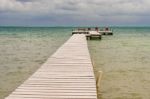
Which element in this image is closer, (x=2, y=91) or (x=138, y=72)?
(x=2, y=91)

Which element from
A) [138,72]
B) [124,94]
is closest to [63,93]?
[124,94]

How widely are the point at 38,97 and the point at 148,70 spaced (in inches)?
367

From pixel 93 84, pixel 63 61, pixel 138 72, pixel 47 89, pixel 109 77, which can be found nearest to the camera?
pixel 47 89

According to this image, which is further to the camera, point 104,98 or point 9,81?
point 9,81

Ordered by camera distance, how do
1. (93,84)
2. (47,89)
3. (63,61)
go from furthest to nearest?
(63,61) → (93,84) → (47,89)

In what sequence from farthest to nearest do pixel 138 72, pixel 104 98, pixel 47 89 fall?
pixel 138 72 < pixel 104 98 < pixel 47 89

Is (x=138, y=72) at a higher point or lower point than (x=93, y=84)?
lower

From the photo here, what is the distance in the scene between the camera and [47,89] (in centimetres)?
734

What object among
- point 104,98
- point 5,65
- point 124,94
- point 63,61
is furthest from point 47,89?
point 5,65

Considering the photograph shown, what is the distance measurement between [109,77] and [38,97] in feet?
21.8

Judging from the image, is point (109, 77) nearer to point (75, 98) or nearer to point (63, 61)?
point (63, 61)

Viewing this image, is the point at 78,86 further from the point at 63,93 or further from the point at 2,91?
the point at 2,91

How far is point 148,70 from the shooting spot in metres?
15.1

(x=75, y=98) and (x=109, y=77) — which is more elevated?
(x=75, y=98)
